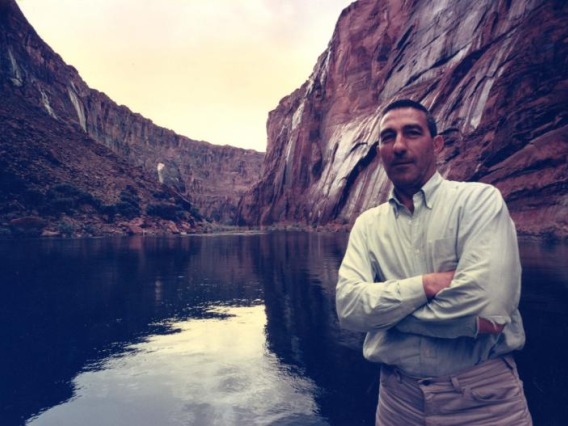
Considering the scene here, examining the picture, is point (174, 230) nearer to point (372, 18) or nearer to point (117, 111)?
point (372, 18)

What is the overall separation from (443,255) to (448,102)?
40.1 metres

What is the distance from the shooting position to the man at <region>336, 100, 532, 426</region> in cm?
161

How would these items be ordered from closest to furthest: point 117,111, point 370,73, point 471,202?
point 471,202 < point 370,73 < point 117,111

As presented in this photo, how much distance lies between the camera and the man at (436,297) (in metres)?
1.61

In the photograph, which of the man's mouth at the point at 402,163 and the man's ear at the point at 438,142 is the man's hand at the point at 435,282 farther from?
the man's ear at the point at 438,142

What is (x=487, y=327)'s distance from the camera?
5.24ft

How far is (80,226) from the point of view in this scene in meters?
36.8

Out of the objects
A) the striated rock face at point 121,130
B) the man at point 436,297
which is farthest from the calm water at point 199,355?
the striated rock face at point 121,130

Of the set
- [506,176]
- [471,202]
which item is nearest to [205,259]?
[471,202]

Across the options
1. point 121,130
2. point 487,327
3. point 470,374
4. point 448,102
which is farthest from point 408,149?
point 121,130

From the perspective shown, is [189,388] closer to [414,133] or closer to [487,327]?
[487,327]

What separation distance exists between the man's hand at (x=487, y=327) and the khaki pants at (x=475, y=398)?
0.17 m

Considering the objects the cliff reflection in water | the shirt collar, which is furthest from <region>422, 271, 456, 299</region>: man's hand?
the cliff reflection in water

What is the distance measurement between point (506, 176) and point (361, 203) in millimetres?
22397
